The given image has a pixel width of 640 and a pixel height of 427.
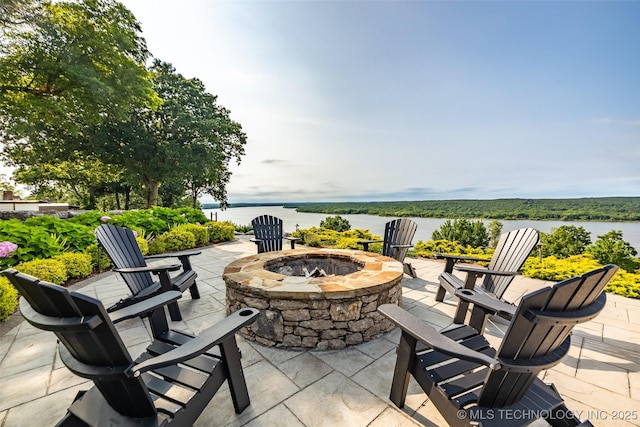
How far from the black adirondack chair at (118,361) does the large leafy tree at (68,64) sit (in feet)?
28.8

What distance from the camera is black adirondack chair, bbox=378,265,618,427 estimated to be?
92cm

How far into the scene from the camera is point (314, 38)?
4.91 m


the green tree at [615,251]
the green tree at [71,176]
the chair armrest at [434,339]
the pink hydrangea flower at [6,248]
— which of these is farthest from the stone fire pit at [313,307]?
the green tree at [71,176]

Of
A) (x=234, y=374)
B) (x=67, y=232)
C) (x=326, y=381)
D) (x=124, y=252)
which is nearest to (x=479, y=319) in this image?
(x=326, y=381)

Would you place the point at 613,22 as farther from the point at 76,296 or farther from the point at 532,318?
the point at 76,296

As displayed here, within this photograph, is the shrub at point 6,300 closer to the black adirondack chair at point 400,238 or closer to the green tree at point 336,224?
the black adirondack chair at point 400,238

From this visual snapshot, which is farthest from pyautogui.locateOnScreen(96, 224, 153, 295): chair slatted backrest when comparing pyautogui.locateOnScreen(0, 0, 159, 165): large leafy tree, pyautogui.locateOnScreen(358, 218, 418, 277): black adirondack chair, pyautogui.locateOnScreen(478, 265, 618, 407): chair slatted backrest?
pyautogui.locateOnScreen(0, 0, 159, 165): large leafy tree

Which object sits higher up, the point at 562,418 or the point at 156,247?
the point at 562,418

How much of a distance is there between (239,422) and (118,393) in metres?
0.69

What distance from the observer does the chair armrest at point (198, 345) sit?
0.95m

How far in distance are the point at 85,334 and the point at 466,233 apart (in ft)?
37.5

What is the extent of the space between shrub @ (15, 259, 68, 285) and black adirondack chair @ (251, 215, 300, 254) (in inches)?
104

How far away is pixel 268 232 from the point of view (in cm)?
451

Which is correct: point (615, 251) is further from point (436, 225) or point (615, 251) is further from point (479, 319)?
point (436, 225)
